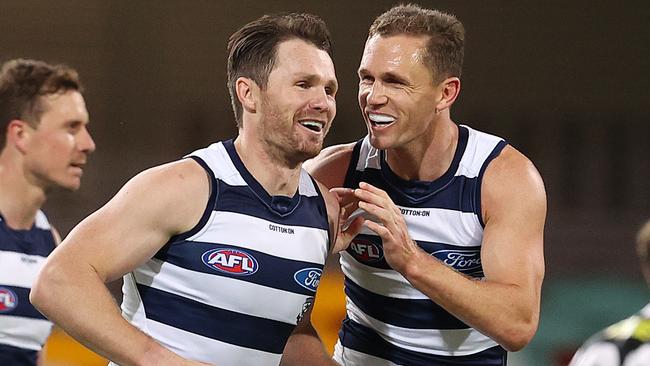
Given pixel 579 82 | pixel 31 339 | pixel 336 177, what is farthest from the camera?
pixel 579 82

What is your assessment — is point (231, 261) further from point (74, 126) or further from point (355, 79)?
point (355, 79)

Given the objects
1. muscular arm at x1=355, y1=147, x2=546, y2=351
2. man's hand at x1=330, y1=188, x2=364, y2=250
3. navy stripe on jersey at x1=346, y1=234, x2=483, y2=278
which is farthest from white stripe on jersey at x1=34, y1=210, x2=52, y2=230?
muscular arm at x1=355, y1=147, x2=546, y2=351

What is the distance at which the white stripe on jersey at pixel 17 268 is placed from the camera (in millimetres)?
4867

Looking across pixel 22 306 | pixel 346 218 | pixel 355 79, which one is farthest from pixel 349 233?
pixel 355 79

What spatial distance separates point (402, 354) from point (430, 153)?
2.49 feet

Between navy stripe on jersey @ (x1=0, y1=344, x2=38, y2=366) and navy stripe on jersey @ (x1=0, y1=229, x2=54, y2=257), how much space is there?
0.45 metres

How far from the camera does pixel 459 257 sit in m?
4.18

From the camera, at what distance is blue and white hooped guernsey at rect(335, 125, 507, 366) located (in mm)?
4172

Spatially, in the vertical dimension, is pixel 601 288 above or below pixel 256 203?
below

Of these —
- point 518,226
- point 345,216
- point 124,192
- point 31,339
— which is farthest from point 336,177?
point 31,339

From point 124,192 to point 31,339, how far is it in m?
1.69

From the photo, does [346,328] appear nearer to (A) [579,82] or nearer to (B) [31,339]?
(B) [31,339]

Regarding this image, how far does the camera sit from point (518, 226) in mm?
4031

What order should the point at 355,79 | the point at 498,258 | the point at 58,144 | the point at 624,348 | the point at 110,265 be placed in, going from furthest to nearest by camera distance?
the point at 355,79 → the point at 58,144 → the point at 498,258 → the point at 110,265 → the point at 624,348
